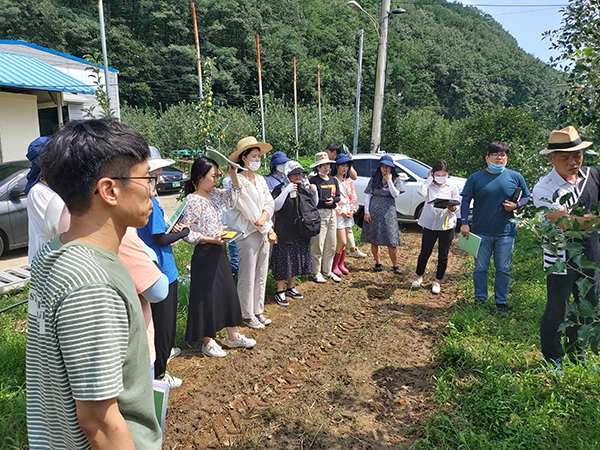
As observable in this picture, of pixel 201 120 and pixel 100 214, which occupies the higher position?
pixel 201 120

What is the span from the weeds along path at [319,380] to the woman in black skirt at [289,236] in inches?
12.2

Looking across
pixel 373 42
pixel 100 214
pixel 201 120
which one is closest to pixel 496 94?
pixel 373 42

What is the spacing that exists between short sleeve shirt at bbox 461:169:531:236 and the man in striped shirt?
14.5 feet

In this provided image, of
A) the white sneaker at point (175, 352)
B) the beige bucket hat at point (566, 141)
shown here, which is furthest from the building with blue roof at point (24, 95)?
the beige bucket hat at point (566, 141)

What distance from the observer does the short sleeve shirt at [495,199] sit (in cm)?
479

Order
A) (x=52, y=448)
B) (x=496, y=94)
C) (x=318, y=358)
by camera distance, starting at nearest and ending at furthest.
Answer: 1. (x=52, y=448)
2. (x=318, y=358)
3. (x=496, y=94)

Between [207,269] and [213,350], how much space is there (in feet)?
2.65

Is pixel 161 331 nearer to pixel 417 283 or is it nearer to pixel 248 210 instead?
pixel 248 210

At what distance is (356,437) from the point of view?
116 inches

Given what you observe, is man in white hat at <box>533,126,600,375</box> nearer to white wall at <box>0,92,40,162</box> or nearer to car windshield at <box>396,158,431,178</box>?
car windshield at <box>396,158,431,178</box>

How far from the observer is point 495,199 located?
189 inches

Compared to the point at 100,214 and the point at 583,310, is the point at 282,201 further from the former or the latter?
the point at 100,214

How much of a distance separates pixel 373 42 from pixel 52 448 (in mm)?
54386

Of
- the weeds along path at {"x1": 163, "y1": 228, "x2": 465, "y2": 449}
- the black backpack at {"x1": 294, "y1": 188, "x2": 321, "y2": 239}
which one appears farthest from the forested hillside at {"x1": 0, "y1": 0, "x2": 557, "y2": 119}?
the weeds along path at {"x1": 163, "y1": 228, "x2": 465, "y2": 449}
